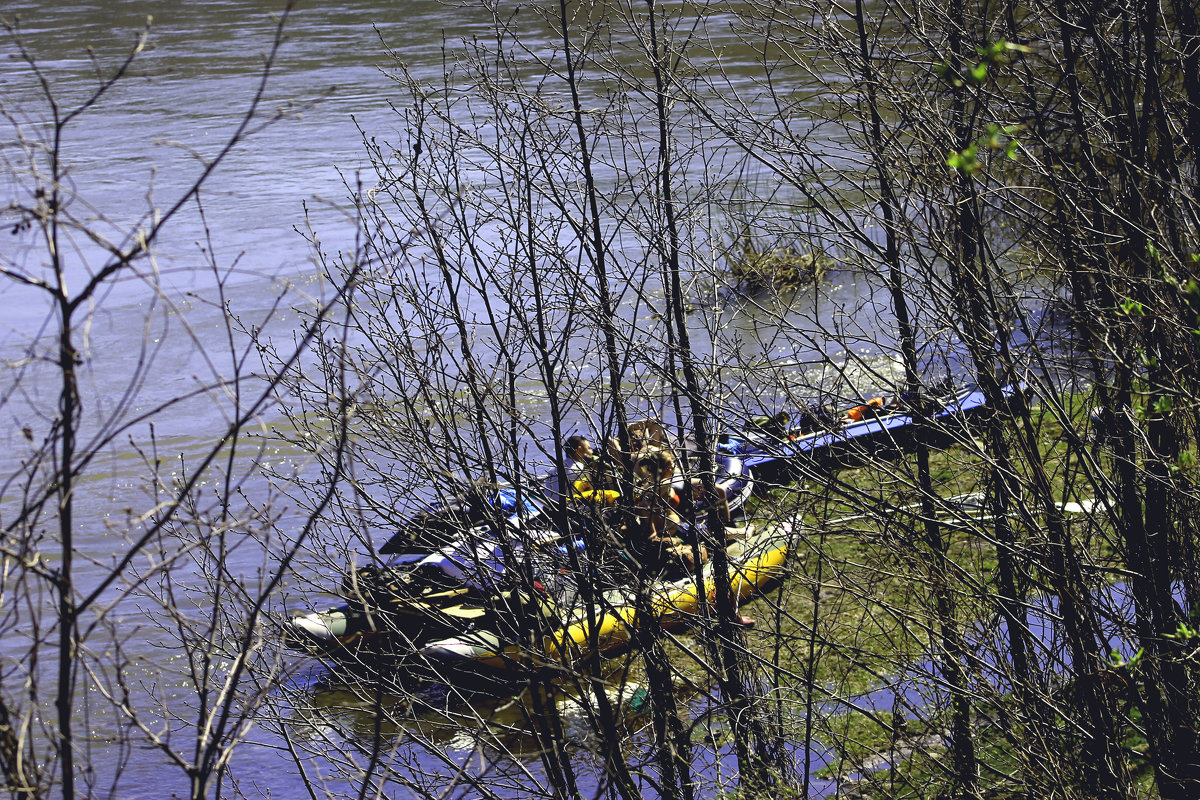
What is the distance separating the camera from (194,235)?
71.9 feet

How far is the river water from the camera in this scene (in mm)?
5887

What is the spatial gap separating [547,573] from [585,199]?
6.47 feet

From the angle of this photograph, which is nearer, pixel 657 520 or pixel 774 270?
pixel 657 520

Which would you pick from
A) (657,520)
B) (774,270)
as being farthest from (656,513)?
(774,270)

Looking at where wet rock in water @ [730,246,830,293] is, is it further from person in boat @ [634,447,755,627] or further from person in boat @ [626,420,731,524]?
person in boat @ [634,447,755,627]

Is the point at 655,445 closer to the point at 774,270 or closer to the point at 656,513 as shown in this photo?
the point at 656,513

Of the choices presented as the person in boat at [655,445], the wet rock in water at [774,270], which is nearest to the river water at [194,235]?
the wet rock in water at [774,270]

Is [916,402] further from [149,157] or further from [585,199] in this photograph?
[149,157]

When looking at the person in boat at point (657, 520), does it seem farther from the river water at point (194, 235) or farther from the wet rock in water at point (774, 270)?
the wet rock in water at point (774, 270)

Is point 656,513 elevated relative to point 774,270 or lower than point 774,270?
lower

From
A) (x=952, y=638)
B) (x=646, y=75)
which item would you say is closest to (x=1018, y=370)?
(x=952, y=638)

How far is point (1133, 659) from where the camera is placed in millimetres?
4152

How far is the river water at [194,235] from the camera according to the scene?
5.89 meters

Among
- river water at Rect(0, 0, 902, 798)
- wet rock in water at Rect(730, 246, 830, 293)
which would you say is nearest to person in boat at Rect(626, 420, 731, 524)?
river water at Rect(0, 0, 902, 798)
